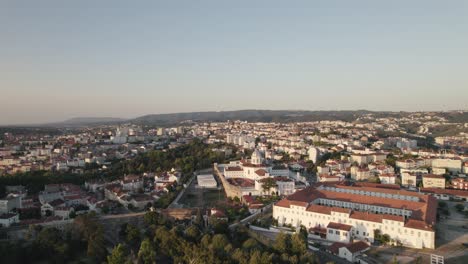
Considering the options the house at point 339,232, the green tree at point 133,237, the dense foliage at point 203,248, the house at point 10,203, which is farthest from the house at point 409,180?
the house at point 10,203

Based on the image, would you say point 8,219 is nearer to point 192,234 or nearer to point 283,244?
point 192,234

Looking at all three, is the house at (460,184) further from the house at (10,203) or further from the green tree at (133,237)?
Answer: the house at (10,203)

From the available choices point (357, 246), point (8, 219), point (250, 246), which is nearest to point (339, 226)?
point (357, 246)

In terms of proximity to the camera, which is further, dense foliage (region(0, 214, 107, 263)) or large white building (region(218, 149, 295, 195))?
large white building (region(218, 149, 295, 195))

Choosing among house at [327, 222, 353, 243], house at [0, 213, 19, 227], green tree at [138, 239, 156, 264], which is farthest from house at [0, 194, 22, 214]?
house at [327, 222, 353, 243]

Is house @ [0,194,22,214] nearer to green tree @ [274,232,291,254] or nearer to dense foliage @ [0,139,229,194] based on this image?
dense foliage @ [0,139,229,194]

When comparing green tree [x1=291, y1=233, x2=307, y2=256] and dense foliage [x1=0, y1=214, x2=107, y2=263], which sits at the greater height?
green tree [x1=291, y1=233, x2=307, y2=256]

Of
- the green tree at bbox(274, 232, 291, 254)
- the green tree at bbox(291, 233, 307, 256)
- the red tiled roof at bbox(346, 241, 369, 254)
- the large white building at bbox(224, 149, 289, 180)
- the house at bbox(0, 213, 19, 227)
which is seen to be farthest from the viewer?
the large white building at bbox(224, 149, 289, 180)

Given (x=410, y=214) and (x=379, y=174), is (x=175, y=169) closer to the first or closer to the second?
(x=379, y=174)

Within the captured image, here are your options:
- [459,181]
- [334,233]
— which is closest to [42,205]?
[334,233]
